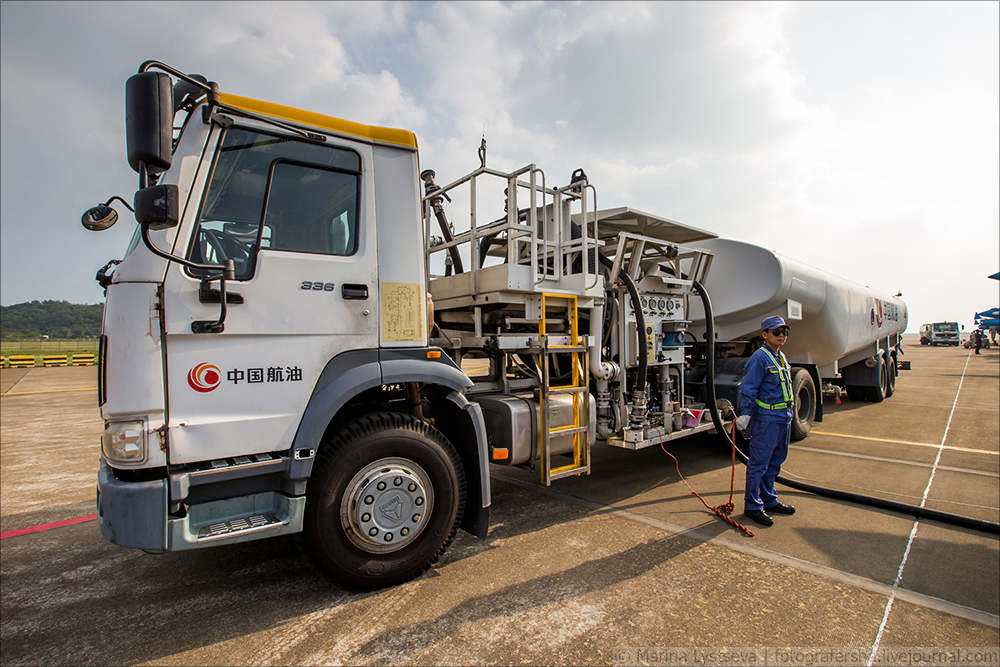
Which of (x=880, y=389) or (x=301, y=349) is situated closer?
(x=301, y=349)

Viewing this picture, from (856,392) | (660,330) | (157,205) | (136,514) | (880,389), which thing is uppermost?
(157,205)

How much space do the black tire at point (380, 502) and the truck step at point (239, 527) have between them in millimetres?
240

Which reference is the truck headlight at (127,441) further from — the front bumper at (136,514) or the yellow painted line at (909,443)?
the yellow painted line at (909,443)

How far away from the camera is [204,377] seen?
108 inches

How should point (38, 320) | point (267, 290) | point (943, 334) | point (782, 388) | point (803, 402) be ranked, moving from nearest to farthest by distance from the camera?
point (267, 290), point (782, 388), point (803, 402), point (943, 334), point (38, 320)

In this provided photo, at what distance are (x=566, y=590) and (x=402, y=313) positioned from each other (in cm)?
205

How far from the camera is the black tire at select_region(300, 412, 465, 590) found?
304 centimetres

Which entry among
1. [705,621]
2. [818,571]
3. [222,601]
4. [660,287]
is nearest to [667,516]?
[818,571]

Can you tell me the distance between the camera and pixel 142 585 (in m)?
3.45

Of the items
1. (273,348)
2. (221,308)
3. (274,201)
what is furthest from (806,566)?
(274,201)

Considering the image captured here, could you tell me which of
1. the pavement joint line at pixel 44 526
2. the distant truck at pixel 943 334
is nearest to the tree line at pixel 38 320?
the pavement joint line at pixel 44 526

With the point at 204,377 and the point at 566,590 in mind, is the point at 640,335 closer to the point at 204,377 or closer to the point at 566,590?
the point at 566,590

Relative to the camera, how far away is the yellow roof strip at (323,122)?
296cm

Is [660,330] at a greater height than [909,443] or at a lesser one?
greater
